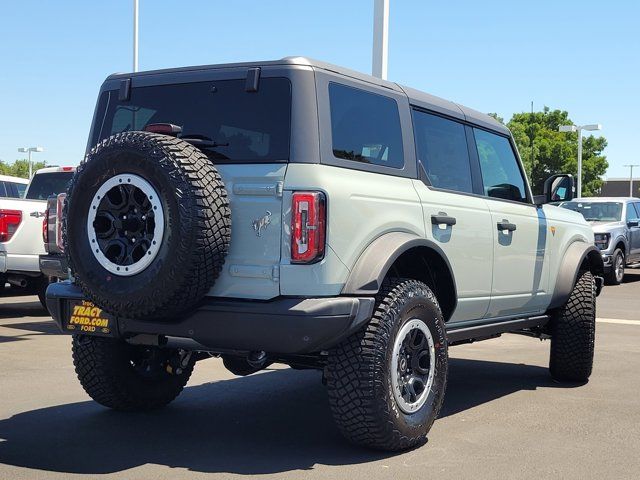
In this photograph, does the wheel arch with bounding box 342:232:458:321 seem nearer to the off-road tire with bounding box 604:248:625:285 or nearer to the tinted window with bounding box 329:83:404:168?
the tinted window with bounding box 329:83:404:168

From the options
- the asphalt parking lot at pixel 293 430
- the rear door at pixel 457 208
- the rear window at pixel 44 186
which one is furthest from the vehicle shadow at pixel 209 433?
the rear window at pixel 44 186

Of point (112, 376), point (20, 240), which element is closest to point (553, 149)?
point (20, 240)

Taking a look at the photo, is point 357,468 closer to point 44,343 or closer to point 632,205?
point 44,343

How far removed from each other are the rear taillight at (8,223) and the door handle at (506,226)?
6.53m

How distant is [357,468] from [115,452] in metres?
1.32

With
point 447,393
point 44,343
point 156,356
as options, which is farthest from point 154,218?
point 44,343

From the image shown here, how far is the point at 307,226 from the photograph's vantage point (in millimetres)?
4551

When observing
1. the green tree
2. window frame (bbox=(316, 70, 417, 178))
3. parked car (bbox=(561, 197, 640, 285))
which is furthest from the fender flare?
the green tree

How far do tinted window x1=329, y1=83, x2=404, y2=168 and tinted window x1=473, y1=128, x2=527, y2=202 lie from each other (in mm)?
1262

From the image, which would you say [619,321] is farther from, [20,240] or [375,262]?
[375,262]

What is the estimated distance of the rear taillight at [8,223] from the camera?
420 inches

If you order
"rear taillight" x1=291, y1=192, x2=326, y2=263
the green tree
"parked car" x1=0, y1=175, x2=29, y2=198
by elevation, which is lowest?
"rear taillight" x1=291, y1=192, x2=326, y2=263

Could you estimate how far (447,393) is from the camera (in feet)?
22.6

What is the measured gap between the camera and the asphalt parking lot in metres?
4.64
